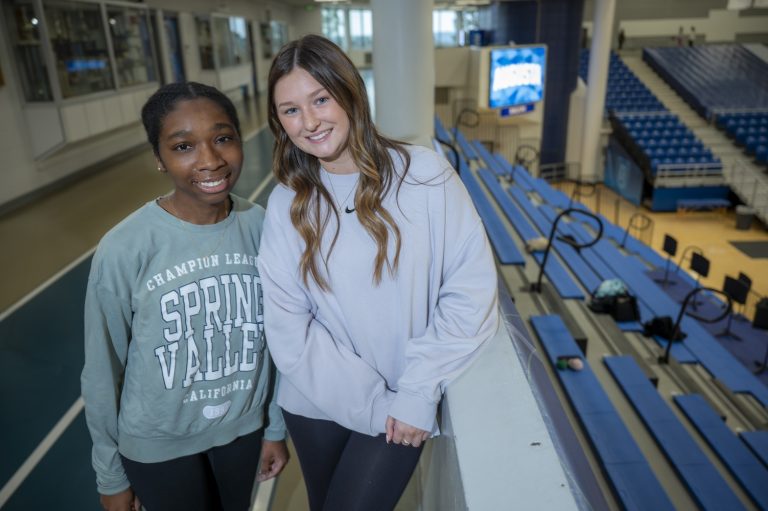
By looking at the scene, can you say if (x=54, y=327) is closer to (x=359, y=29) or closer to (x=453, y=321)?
(x=453, y=321)

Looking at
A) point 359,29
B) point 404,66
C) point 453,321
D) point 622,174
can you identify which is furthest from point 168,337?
point 359,29

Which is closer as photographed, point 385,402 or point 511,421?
point 511,421

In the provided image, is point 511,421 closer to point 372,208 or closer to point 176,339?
point 372,208

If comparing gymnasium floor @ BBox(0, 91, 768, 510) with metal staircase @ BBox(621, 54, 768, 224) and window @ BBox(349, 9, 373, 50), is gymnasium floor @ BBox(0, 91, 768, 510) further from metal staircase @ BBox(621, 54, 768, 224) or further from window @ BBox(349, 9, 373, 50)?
window @ BBox(349, 9, 373, 50)

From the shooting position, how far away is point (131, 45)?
9516 mm

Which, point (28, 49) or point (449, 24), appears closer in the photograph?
point (28, 49)

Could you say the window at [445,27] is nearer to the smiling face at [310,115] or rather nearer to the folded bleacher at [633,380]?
the folded bleacher at [633,380]

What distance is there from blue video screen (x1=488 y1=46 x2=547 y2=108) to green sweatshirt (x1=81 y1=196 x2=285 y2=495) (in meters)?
12.6

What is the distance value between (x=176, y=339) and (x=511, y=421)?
0.89 metres

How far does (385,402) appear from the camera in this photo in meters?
1.36

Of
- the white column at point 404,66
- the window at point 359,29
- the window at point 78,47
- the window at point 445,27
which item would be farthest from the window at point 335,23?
the white column at point 404,66

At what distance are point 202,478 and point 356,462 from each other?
53cm

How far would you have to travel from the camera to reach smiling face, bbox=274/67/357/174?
1.27 m

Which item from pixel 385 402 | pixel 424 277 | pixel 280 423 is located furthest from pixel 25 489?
pixel 424 277
